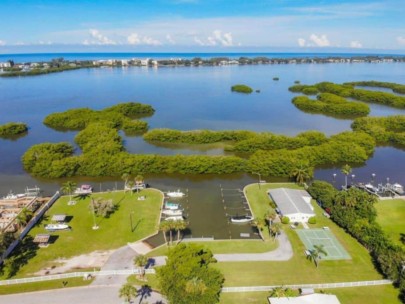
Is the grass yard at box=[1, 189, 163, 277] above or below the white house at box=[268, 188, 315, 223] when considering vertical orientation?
below

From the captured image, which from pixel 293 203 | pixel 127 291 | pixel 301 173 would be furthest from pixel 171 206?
pixel 301 173

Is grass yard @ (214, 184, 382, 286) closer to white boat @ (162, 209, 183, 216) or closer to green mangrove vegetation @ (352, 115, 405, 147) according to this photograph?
white boat @ (162, 209, 183, 216)

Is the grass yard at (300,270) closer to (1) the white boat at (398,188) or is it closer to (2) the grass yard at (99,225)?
(2) the grass yard at (99,225)

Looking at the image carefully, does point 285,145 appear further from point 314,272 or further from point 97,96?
point 97,96

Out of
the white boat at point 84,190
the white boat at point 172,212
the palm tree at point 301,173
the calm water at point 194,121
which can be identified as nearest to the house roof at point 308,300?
the calm water at point 194,121

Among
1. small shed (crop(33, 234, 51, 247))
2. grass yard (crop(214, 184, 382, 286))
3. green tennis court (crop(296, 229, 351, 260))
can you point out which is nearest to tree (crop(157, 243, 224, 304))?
grass yard (crop(214, 184, 382, 286))

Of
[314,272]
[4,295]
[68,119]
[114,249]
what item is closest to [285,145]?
[314,272]
